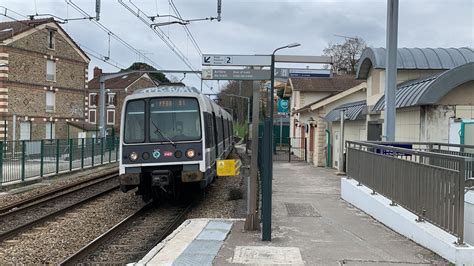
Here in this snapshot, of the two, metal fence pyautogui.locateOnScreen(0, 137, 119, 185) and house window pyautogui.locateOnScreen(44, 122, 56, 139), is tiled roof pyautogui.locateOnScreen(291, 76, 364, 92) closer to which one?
metal fence pyautogui.locateOnScreen(0, 137, 119, 185)

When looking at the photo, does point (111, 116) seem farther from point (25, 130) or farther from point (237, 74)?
point (237, 74)

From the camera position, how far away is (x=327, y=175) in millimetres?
20078

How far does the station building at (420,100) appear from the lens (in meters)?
11.8

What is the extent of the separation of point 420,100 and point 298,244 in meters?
6.18

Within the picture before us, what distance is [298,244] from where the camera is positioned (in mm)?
7188

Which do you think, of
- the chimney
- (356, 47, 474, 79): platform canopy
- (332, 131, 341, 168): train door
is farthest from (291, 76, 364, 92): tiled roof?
the chimney


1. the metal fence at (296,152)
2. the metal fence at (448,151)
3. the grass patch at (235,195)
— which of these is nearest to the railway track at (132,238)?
the grass patch at (235,195)

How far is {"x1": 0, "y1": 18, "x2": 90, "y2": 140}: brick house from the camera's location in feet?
127

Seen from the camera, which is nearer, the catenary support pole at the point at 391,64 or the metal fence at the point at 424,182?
the metal fence at the point at 424,182

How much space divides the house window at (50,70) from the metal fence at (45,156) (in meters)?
18.6

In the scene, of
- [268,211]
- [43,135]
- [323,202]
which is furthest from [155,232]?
[43,135]

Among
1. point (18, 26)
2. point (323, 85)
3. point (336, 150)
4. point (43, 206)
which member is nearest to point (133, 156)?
point (43, 206)

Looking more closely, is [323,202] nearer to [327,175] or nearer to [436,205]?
[436,205]

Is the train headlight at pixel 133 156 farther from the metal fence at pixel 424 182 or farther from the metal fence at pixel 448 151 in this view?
the metal fence at pixel 448 151
